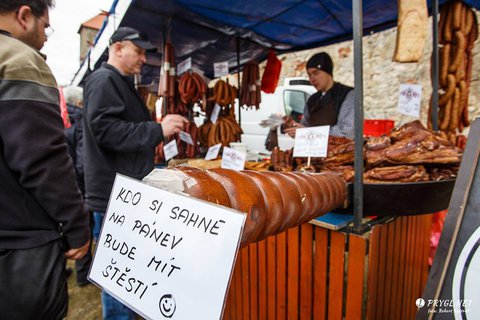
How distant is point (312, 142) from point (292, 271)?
2.46 ft

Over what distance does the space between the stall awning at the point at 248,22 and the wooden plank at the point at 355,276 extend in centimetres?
240

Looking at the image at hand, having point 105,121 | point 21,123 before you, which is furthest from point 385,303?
point 105,121

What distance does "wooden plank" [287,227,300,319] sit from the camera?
1.49m

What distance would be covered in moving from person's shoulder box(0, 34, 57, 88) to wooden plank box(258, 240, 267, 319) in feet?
4.67

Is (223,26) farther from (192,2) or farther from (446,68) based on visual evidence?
(446,68)

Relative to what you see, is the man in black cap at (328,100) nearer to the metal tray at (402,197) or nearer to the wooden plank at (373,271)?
the metal tray at (402,197)

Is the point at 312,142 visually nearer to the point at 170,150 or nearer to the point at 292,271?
the point at 292,271

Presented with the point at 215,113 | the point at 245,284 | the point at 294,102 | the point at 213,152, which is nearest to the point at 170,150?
the point at 213,152

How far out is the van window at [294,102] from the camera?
734cm

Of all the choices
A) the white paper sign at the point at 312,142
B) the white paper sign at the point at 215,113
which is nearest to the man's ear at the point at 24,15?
the white paper sign at the point at 312,142

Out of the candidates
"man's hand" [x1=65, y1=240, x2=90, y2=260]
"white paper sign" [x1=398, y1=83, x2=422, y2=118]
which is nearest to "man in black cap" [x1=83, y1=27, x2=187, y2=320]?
"man's hand" [x1=65, y1=240, x2=90, y2=260]

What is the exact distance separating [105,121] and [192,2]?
1489 millimetres

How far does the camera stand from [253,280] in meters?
1.72

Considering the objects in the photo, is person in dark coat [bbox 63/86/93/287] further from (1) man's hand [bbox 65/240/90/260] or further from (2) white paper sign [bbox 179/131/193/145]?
(1) man's hand [bbox 65/240/90/260]
